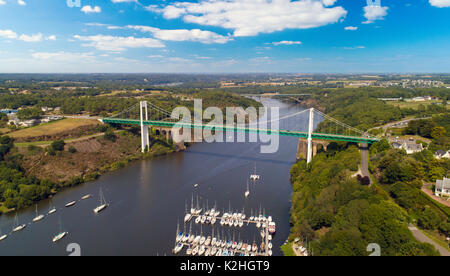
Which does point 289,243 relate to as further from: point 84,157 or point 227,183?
point 84,157

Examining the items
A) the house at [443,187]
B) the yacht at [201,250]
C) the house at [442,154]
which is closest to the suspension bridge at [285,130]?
the house at [442,154]

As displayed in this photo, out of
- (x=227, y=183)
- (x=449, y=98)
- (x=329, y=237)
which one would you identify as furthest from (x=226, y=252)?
(x=449, y=98)

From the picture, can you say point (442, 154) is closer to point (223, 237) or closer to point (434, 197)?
point (434, 197)

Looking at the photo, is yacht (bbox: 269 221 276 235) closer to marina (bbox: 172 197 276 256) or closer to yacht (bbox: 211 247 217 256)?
marina (bbox: 172 197 276 256)

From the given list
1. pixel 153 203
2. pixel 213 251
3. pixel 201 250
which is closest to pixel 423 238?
pixel 213 251

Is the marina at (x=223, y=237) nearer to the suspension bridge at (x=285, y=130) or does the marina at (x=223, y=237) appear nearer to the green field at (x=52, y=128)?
the suspension bridge at (x=285, y=130)

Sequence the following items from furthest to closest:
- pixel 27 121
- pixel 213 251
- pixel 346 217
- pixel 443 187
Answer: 1. pixel 27 121
2. pixel 213 251
3. pixel 443 187
4. pixel 346 217

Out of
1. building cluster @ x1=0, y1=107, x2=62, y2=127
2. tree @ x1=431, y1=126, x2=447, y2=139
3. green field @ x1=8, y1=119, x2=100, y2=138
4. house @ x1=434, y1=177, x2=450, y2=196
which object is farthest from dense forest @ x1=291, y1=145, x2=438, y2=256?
building cluster @ x1=0, y1=107, x2=62, y2=127
